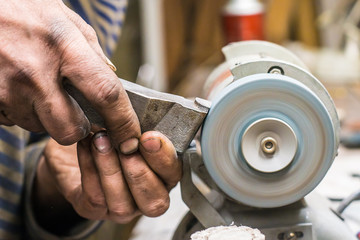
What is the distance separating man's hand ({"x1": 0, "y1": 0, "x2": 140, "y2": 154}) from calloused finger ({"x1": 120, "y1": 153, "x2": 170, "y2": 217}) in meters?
0.08

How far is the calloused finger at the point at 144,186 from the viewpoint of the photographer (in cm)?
91

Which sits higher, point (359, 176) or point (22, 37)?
point (22, 37)

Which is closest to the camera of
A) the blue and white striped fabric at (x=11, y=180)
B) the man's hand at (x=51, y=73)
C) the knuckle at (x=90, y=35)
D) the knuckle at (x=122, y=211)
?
the man's hand at (x=51, y=73)

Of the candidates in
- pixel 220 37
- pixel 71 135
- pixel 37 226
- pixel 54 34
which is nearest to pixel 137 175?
pixel 71 135

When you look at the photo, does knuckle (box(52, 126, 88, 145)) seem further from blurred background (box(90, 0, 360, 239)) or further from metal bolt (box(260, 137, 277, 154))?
blurred background (box(90, 0, 360, 239))

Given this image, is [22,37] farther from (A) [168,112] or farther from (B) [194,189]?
(B) [194,189]

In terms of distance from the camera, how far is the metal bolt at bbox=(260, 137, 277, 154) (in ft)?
2.79

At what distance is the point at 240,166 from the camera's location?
871 mm

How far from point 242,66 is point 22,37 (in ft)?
1.09

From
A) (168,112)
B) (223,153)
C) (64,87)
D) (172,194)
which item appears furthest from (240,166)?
(172,194)

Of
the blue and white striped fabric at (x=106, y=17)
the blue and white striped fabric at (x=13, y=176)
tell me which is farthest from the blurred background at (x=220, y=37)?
the blue and white striped fabric at (x=13, y=176)

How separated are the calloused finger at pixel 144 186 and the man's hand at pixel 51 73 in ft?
0.26

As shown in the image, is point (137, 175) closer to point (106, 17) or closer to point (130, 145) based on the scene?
point (130, 145)

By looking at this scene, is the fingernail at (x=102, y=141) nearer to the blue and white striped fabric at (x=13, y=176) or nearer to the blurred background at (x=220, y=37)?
the blue and white striped fabric at (x=13, y=176)
